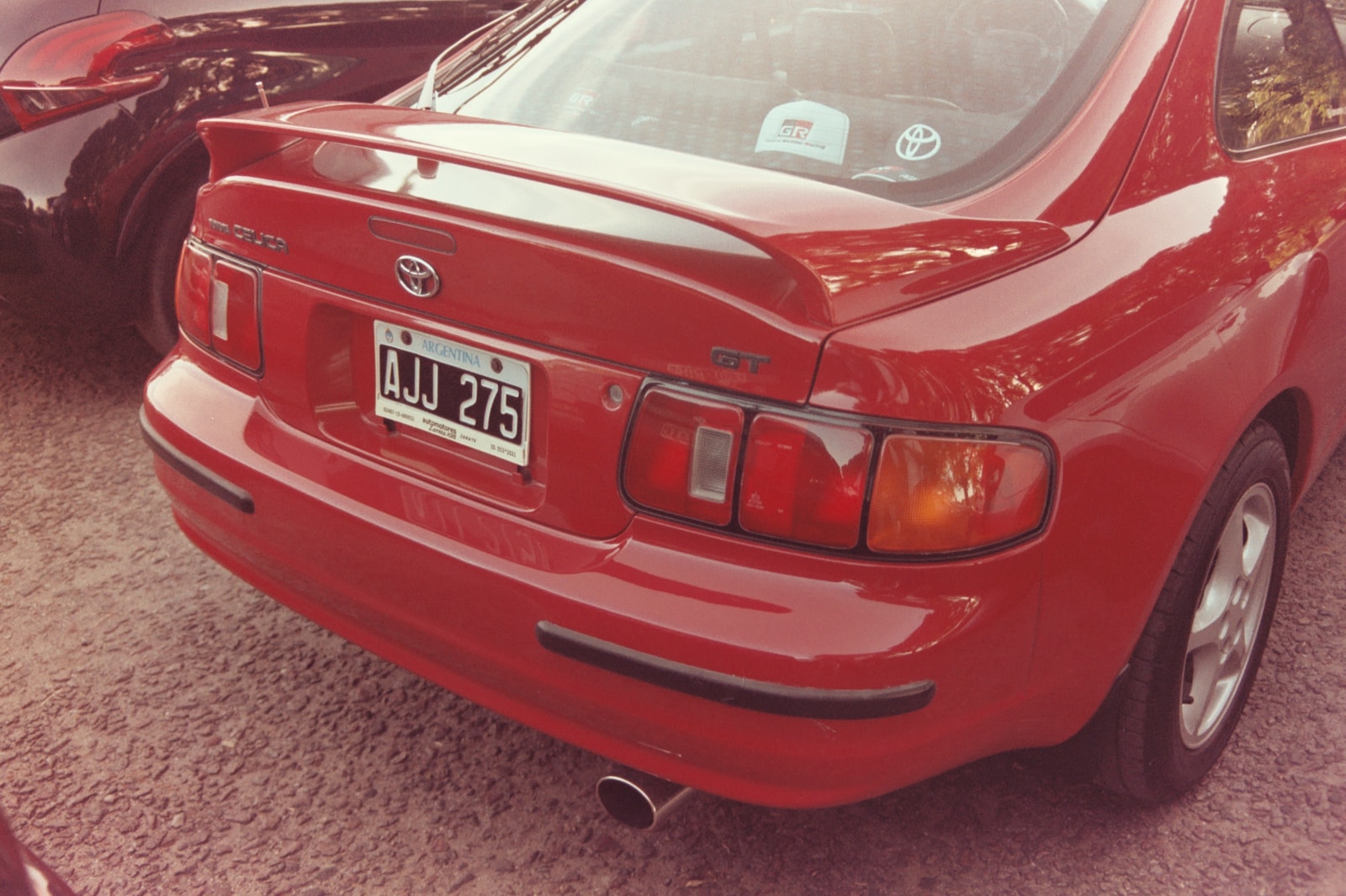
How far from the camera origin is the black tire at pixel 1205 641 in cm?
197

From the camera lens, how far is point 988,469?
1548mm

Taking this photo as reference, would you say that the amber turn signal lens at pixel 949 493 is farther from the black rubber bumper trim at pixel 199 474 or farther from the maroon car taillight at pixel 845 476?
the black rubber bumper trim at pixel 199 474

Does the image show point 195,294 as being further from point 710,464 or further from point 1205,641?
point 1205,641

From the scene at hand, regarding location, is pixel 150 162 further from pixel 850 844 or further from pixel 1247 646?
pixel 1247 646

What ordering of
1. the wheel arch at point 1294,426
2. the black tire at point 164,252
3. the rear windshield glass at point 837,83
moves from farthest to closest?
1. the black tire at point 164,252
2. the wheel arch at point 1294,426
3. the rear windshield glass at point 837,83

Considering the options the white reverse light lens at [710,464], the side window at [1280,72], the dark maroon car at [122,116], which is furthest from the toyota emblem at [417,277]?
the dark maroon car at [122,116]

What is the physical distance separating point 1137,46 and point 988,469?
0.85 metres

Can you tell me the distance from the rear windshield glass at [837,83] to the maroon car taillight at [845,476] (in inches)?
19.3

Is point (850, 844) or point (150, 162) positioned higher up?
point (150, 162)

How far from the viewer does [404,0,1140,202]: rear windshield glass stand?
6.28 ft

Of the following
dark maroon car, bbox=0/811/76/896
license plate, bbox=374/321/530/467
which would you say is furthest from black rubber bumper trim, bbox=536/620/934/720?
dark maroon car, bbox=0/811/76/896

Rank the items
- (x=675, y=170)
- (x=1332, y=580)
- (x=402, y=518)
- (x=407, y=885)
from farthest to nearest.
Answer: (x=1332, y=580)
(x=407, y=885)
(x=402, y=518)
(x=675, y=170)

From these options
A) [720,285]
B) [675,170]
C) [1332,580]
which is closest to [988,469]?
[720,285]

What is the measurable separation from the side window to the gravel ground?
3.83 ft
